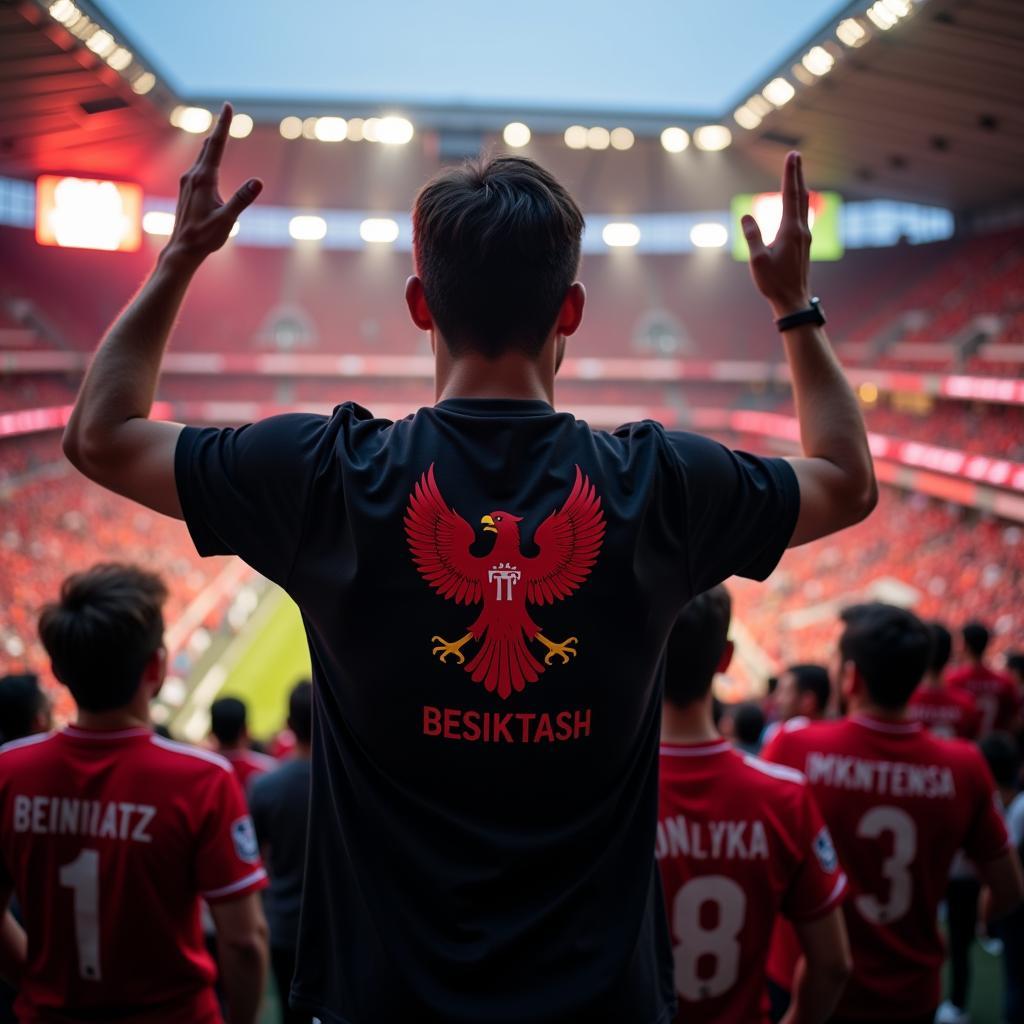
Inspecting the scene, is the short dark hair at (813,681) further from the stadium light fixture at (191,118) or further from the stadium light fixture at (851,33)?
the stadium light fixture at (191,118)

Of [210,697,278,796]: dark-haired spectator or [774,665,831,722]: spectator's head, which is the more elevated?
[774,665,831,722]: spectator's head

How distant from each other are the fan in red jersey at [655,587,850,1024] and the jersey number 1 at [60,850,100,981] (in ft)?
4.57

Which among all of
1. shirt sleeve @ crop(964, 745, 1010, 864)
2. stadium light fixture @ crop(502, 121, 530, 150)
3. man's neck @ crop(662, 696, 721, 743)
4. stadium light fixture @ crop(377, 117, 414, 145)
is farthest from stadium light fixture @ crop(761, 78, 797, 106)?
man's neck @ crop(662, 696, 721, 743)

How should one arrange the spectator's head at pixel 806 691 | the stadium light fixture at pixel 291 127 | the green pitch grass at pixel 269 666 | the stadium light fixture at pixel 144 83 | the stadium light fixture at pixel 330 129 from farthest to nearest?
the stadium light fixture at pixel 330 129
the stadium light fixture at pixel 291 127
the stadium light fixture at pixel 144 83
the green pitch grass at pixel 269 666
the spectator's head at pixel 806 691

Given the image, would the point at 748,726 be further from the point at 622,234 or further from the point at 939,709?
the point at 622,234

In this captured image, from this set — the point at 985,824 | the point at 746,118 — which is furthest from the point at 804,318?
the point at 746,118

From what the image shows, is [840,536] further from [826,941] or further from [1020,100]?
[826,941]

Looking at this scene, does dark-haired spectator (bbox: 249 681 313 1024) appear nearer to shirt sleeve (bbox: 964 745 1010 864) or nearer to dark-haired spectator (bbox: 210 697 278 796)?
dark-haired spectator (bbox: 210 697 278 796)

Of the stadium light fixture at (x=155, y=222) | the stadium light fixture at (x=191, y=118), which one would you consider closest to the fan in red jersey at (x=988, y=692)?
the stadium light fixture at (x=191, y=118)

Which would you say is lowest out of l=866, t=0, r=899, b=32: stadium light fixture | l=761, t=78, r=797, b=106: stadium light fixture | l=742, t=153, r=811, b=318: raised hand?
l=742, t=153, r=811, b=318: raised hand

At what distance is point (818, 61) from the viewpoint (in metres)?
21.3

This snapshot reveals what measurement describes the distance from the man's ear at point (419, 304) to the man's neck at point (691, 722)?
1461 millimetres

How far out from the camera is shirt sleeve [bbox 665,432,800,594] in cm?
156

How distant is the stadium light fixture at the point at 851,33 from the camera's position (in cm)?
1914
